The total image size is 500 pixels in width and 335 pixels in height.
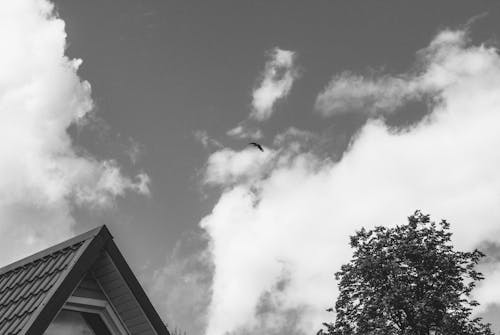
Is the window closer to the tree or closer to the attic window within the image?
the attic window

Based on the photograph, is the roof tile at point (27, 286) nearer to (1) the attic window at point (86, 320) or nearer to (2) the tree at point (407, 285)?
(1) the attic window at point (86, 320)

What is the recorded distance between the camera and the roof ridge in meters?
7.01

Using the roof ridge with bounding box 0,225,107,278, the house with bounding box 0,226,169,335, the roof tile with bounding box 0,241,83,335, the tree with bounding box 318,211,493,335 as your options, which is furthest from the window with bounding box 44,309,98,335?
the tree with bounding box 318,211,493,335

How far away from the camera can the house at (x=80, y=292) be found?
623 cm

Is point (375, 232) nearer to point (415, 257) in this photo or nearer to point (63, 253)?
point (415, 257)

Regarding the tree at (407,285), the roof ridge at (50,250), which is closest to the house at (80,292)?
the roof ridge at (50,250)

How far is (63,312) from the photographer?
6992 millimetres

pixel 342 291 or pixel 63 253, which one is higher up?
pixel 342 291

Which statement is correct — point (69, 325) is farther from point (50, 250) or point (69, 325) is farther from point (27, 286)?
point (50, 250)

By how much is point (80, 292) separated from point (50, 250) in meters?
0.82

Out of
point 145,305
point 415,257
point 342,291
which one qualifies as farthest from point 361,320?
point 145,305

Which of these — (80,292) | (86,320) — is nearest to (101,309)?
(86,320)

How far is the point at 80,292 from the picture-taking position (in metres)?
7.10

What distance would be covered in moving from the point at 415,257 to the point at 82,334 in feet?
108
